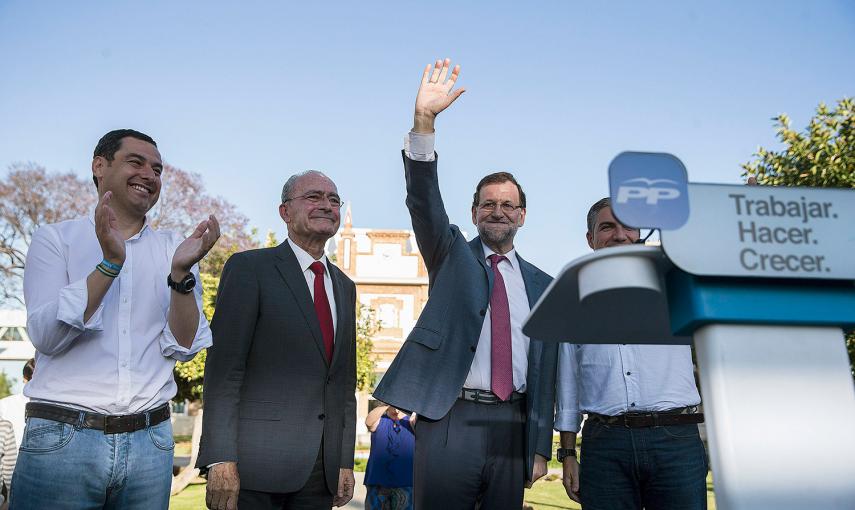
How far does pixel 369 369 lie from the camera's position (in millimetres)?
20812

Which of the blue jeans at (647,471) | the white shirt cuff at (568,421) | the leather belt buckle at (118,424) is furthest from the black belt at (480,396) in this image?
the leather belt buckle at (118,424)

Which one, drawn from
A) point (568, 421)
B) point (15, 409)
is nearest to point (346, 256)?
point (15, 409)

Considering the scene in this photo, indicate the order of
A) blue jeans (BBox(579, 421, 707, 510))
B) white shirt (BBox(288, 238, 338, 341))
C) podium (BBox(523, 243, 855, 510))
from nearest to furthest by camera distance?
podium (BBox(523, 243, 855, 510)), blue jeans (BBox(579, 421, 707, 510)), white shirt (BBox(288, 238, 338, 341))

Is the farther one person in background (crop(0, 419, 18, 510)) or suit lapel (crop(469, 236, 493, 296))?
person in background (crop(0, 419, 18, 510))

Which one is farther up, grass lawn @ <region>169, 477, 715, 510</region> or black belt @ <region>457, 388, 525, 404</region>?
black belt @ <region>457, 388, 525, 404</region>

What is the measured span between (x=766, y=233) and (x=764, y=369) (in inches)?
10.0

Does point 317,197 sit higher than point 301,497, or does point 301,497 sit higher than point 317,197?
point 317,197

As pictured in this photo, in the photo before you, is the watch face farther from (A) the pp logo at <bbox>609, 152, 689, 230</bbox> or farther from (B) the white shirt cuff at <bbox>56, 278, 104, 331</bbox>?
(A) the pp logo at <bbox>609, 152, 689, 230</bbox>

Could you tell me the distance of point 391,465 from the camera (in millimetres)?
7684

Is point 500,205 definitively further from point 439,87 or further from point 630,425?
point 630,425

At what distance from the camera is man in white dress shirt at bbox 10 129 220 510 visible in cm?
249

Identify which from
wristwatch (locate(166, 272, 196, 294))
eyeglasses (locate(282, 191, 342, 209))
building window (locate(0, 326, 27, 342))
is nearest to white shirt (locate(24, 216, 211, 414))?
wristwatch (locate(166, 272, 196, 294))

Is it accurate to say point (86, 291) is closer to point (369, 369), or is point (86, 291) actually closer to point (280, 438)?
point (280, 438)

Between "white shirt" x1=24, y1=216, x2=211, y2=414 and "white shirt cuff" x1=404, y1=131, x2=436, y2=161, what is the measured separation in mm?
1139
